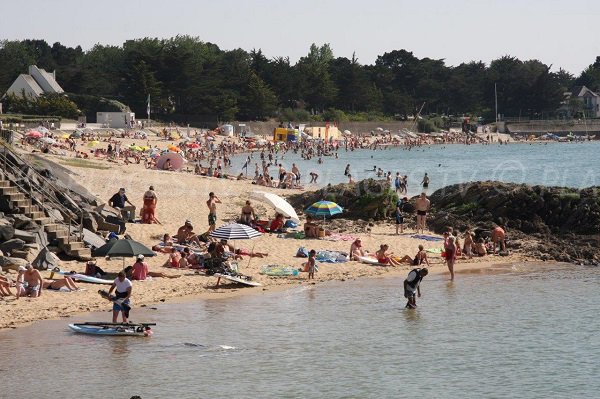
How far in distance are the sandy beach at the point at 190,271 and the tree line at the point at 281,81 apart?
6605cm

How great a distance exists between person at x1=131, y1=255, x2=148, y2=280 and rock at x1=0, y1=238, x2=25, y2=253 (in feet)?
8.69

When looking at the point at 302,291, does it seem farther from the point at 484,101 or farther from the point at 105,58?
the point at 484,101

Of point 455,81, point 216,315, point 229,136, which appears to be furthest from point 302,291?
point 455,81

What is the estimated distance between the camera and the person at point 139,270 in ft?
69.2

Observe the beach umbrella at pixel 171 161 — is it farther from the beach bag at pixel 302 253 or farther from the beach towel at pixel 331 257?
the beach towel at pixel 331 257

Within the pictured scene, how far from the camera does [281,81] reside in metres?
127

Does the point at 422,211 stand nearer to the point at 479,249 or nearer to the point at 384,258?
the point at 479,249

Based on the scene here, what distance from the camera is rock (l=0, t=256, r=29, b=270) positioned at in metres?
20.5

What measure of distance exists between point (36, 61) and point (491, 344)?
128151 mm

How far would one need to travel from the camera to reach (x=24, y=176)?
24.7 metres

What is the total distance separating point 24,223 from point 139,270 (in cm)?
337

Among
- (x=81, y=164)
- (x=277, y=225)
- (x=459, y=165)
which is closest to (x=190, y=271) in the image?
(x=277, y=225)

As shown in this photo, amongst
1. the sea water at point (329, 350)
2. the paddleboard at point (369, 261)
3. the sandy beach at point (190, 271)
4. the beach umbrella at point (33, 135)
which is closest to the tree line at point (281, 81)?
the beach umbrella at point (33, 135)

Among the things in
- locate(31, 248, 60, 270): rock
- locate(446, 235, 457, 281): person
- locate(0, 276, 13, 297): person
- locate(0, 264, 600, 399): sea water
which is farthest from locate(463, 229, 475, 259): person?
locate(0, 276, 13, 297): person
